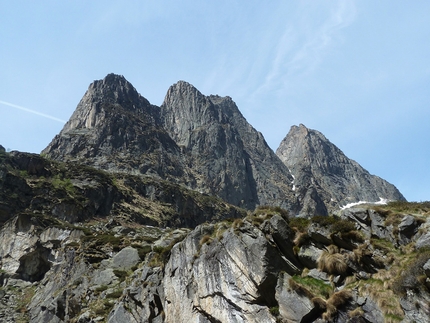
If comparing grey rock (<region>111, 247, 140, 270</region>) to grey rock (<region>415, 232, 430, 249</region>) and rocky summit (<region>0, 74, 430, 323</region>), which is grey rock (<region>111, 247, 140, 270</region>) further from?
grey rock (<region>415, 232, 430, 249</region>)

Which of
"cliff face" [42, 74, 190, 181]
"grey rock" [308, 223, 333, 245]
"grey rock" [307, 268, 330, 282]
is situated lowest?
"grey rock" [307, 268, 330, 282]

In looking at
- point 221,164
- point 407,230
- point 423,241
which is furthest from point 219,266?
point 221,164

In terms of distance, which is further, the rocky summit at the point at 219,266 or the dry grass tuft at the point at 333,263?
the dry grass tuft at the point at 333,263

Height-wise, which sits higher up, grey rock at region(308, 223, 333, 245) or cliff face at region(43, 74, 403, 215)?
cliff face at region(43, 74, 403, 215)

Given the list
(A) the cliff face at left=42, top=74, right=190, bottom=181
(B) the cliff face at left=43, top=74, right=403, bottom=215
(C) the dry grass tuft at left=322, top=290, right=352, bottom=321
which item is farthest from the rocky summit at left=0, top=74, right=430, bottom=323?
(B) the cliff face at left=43, top=74, right=403, bottom=215

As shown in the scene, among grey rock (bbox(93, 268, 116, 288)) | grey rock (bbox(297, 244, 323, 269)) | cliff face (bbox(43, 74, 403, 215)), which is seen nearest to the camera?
grey rock (bbox(297, 244, 323, 269))

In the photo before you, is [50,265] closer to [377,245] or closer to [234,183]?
[377,245]

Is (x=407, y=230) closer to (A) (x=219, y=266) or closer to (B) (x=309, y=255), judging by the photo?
(B) (x=309, y=255)

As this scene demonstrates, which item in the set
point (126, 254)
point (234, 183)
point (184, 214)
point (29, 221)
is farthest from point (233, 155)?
point (126, 254)

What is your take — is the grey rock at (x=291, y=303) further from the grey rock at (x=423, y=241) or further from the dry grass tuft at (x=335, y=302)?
the grey rock at (x=423, y=241)

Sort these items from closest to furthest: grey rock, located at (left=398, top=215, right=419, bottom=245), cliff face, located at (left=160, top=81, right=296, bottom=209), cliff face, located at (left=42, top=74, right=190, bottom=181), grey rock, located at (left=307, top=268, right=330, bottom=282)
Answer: grey rock, located at (left=307, top=268, right=330, bottom=282) → grey rock, located at (left=398, top=215, right=419, bottom=245) → cliff face, located at (left=42, top=74, right=190, bottom=181) → cliff face, located at (left=160, top=81, right=296, bottom=209)

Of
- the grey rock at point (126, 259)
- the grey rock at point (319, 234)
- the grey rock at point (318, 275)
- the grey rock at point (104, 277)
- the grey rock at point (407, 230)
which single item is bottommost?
the grey rock at point (104, 277)

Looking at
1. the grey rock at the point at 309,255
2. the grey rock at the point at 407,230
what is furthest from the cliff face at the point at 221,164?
the grey rock at the point at 407,230

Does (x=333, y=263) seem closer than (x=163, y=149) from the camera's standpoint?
Yes
